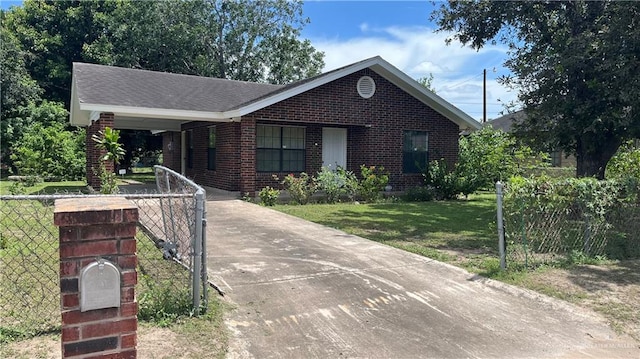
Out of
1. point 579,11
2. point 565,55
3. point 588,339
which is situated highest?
point 579,11

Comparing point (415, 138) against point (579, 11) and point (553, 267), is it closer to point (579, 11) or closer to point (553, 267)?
point (579, 11)

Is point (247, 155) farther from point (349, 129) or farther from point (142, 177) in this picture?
point (142, 177)

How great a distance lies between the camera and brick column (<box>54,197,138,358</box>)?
230cm

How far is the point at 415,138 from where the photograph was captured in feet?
55.8

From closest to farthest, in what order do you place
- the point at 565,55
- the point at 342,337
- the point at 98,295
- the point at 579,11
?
the point at 98,295
the point at 342,337
the point at 565,55
the point at 579,11

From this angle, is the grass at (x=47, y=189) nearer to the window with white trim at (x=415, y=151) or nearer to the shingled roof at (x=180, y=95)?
the shingled roof at (x=180, y=95)

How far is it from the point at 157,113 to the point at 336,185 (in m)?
5.67

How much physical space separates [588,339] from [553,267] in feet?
7.77

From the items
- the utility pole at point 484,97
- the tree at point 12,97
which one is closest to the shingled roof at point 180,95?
the tree at point 12,97

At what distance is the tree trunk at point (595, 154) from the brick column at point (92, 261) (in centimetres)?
1095

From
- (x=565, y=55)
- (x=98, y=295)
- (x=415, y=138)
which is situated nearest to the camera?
(x=98, y=295)

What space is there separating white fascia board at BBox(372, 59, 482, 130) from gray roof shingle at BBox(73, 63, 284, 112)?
4.21m

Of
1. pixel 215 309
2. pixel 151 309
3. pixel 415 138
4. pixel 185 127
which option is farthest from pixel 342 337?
pixel 185 127

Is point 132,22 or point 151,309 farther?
point 132,22
